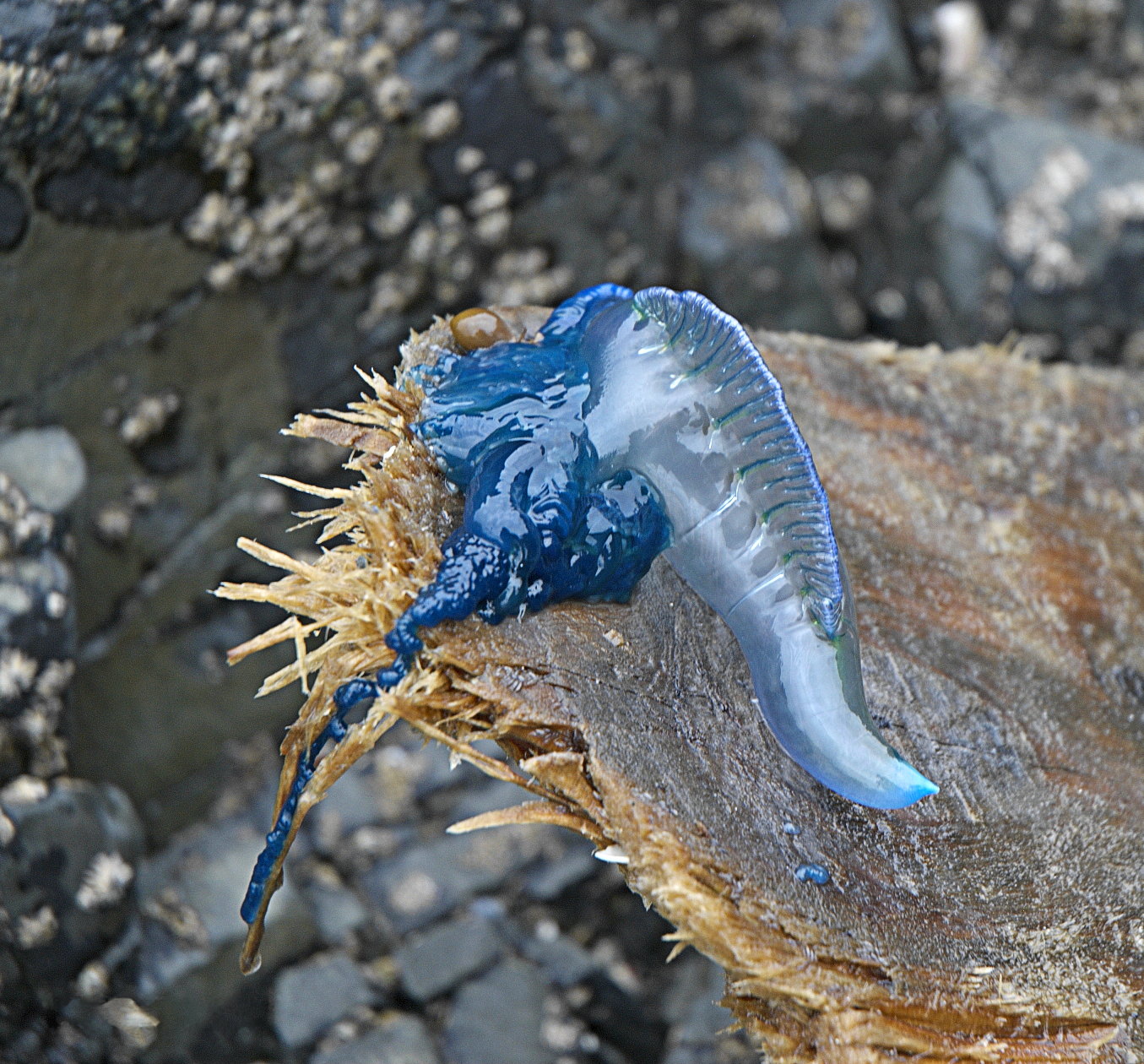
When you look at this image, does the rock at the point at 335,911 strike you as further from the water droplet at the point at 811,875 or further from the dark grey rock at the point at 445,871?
the water droplet at the point at 811,875

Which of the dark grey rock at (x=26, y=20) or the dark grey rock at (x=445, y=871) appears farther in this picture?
the dark grey rock at (x=445, y=871)

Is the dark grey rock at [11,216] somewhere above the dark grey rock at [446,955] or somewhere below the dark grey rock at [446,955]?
above

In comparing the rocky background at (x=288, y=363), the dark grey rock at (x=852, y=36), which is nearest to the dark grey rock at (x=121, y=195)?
the rocky background at (x=288, y=363)

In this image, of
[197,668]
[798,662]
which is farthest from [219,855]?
Answer: [798,662]

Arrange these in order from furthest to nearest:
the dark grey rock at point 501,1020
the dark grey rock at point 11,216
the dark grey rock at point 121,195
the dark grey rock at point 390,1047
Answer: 1. the dark grey rock at point 501,1020
2. the dark grey rock at point 390,1047
3. the dark grey rock at point 121,195
4. the dark grey rock at point 11,216

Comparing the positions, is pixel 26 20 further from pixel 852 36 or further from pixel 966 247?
pixel 966 247

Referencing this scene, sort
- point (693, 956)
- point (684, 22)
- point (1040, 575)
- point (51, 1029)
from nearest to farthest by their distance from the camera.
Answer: point (1040, 575)
point (51, 1029)
point (693, 956)
point (684, 22)

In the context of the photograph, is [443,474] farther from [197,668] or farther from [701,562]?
[197,668]
